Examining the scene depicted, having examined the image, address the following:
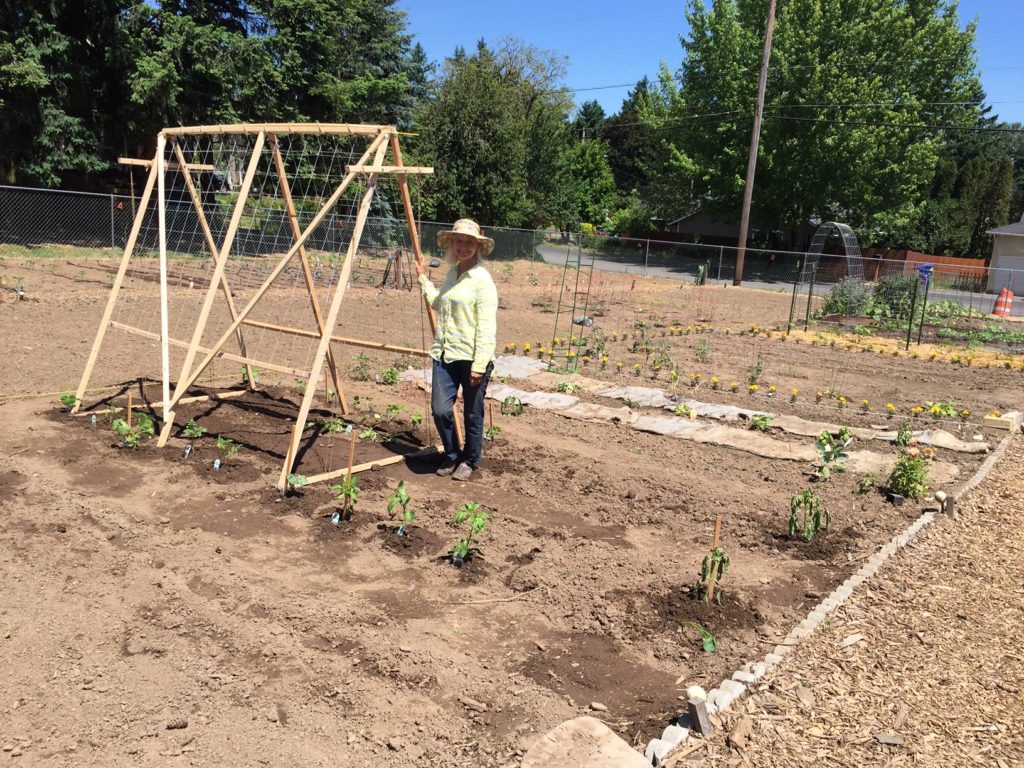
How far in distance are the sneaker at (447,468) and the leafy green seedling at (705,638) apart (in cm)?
232

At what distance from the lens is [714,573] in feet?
12.5

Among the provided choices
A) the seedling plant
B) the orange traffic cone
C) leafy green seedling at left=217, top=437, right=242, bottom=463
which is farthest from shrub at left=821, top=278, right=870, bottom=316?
the seedling plant

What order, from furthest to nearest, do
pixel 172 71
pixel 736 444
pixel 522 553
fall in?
pixel 172 71 → pixel 736 444 → pixel 522 553

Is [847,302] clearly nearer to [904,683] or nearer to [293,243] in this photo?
[293,243]

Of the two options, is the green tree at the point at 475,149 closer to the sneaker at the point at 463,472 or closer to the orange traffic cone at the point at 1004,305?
the orange traffic cone at the point at 1004,305

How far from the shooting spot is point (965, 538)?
488 centimetres

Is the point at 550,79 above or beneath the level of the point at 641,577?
above

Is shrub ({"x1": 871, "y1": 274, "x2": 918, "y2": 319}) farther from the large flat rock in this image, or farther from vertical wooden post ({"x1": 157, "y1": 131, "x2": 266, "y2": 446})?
the large flat rock

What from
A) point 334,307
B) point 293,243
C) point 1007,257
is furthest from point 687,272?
point 334,307

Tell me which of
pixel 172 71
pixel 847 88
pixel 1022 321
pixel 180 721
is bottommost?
pixel 180 721

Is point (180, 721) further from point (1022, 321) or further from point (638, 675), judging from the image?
point (1022, 321)

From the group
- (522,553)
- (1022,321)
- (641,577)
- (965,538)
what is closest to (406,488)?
(522,553)

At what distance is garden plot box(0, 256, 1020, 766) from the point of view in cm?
285

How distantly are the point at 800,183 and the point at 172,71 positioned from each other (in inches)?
996
